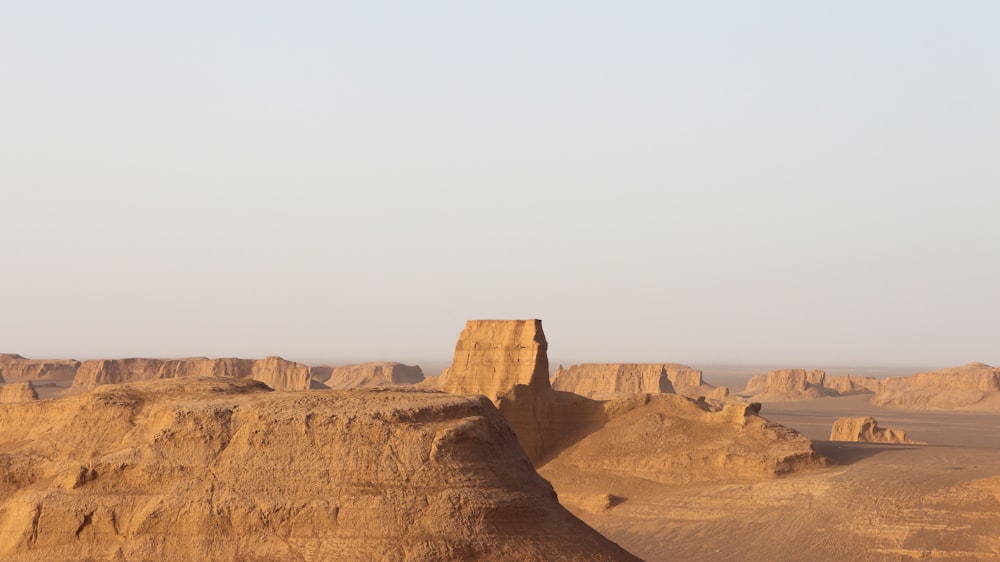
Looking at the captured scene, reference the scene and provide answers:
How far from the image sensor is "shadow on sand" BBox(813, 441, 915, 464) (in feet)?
164

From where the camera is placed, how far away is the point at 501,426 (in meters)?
21.7

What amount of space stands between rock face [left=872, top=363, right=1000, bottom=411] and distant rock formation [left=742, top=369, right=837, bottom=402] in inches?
429

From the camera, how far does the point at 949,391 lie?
138375 millimetres

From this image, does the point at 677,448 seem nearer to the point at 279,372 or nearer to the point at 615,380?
the point at 615,380

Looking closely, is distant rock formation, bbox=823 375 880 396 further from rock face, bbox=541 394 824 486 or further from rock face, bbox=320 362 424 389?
rock face, bbox=541 394 824 486

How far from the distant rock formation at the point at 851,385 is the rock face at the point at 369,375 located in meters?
62.7

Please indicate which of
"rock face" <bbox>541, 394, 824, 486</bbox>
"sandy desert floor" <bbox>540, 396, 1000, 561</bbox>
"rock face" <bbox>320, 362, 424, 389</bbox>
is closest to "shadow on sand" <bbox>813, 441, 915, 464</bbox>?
"sandy desert floor" <bbox>540, 396, 1000, 561</bbox>

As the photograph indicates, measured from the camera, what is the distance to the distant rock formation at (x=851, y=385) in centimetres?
16250

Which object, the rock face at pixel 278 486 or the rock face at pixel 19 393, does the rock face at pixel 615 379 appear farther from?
the rock face at pixel 278 486

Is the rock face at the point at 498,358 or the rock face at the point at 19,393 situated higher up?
the rock face at the point at 498,358

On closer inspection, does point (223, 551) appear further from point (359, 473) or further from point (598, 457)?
point (598, 457)

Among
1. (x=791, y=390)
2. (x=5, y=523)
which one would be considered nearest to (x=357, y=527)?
(x=5, y=523)

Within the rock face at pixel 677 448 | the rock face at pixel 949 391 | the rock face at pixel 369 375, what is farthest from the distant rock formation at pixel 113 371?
the rock face at pixel 949 391

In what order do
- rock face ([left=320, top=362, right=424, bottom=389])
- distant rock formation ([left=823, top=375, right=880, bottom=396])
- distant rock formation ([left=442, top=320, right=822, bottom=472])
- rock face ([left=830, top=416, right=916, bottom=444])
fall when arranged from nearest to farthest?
1. distant rock formation ([left=442, top=320, right=822, bottom=472])
2. rock face ([left=830, top=416, right=916, bottom=444])
3. rock face ([left=320, top=362, right=424, bottom=389])
4. distant rock formation ([left=823, top=375, right=880, bottom=396])
